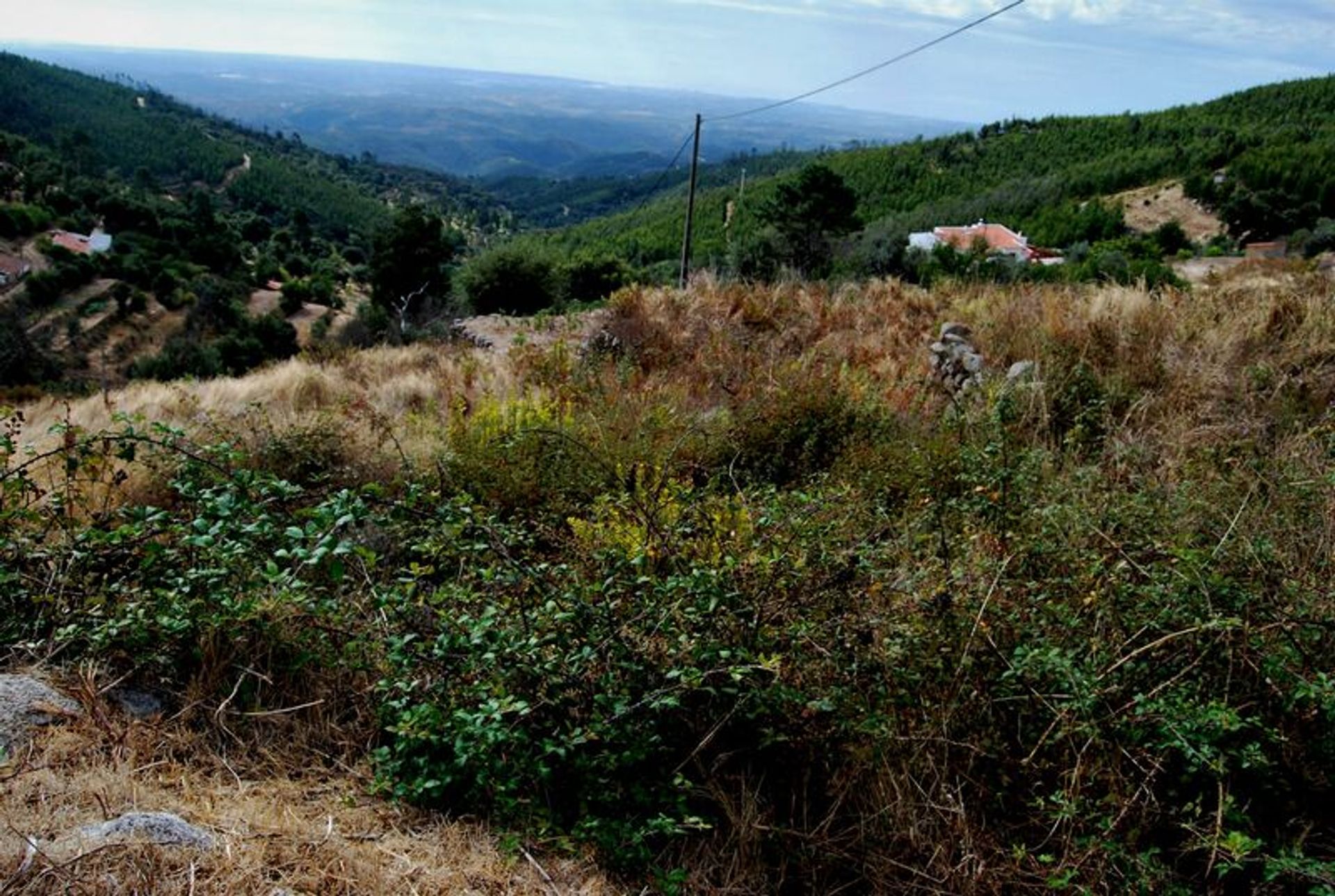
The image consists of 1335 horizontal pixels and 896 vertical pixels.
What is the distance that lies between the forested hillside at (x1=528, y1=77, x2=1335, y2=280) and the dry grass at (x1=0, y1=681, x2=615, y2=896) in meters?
24.1

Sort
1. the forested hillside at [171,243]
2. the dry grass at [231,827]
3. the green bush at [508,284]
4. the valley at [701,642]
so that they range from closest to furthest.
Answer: the dry grass at [231,827], the valley at [701,642], the green bush at [508,284], the forested hillside at [171,243]

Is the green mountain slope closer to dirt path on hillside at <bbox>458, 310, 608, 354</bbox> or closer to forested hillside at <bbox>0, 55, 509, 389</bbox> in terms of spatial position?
forested hillside at <bbox>0, 55, 509, 389</bbox>

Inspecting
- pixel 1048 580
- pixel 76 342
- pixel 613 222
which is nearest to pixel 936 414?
pixel 1048 580

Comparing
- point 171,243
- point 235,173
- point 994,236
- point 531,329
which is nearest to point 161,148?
point 235,173

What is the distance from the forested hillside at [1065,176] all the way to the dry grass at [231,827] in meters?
24.1

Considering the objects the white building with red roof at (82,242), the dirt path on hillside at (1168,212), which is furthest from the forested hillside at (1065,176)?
the white building with red roof at (82,242)

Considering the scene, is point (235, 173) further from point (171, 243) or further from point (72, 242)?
point (72, 242)

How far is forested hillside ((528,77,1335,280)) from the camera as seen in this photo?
121 ft

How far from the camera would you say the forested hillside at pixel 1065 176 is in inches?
1451

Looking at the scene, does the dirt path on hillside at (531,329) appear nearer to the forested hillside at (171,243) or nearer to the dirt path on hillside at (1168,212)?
the forested hillside at (171,243)

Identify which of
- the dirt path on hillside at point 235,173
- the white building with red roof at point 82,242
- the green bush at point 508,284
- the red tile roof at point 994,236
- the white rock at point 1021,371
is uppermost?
the dirt path on hillside at point 235,173

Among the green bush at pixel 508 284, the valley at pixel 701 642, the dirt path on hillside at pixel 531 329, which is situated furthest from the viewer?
the green bush at pixel 508 284

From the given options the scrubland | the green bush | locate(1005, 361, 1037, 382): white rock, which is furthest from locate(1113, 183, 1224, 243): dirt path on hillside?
the scrubland

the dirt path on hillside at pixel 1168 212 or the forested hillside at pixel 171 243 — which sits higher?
the dirt path on hillside at pixel 1168 212
